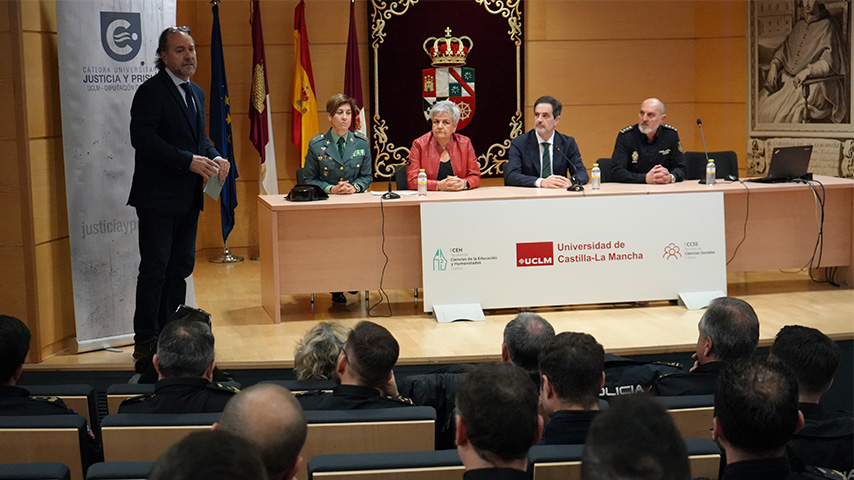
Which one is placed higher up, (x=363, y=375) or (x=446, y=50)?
(x=446, y=50)

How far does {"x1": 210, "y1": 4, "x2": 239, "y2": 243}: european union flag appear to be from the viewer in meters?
7.26

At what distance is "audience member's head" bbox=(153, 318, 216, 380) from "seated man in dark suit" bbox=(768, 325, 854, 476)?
165 cm

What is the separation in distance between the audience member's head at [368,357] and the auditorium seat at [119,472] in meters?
0.81

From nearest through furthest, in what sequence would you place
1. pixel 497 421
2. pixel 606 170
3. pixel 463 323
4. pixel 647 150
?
pixel 497 421
pixel 463 323
pixel 647 150
pixel 606 170

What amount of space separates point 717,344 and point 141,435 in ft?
6.07

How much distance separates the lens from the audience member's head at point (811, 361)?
257cm

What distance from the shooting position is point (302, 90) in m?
7.67

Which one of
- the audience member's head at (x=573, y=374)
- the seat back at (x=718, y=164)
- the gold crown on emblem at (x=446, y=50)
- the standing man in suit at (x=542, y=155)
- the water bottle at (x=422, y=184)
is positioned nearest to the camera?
the audience member's head at (x=573, y=374)

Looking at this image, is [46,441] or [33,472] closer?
[33,472]

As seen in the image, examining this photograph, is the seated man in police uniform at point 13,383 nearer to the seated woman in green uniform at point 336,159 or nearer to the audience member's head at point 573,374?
the audience member's head at point 573,374

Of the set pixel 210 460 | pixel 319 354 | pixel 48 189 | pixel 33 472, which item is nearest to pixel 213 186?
pixel 48 189

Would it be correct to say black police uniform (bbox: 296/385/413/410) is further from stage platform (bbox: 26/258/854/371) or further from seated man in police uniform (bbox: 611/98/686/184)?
seated man in police uniform (bbox: 611/98/686/184)

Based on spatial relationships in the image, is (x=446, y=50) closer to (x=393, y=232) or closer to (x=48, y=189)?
(x=393, y=232)

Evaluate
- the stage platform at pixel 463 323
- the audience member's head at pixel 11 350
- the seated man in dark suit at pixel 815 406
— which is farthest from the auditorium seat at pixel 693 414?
the audience member's head at pixel 11 350
